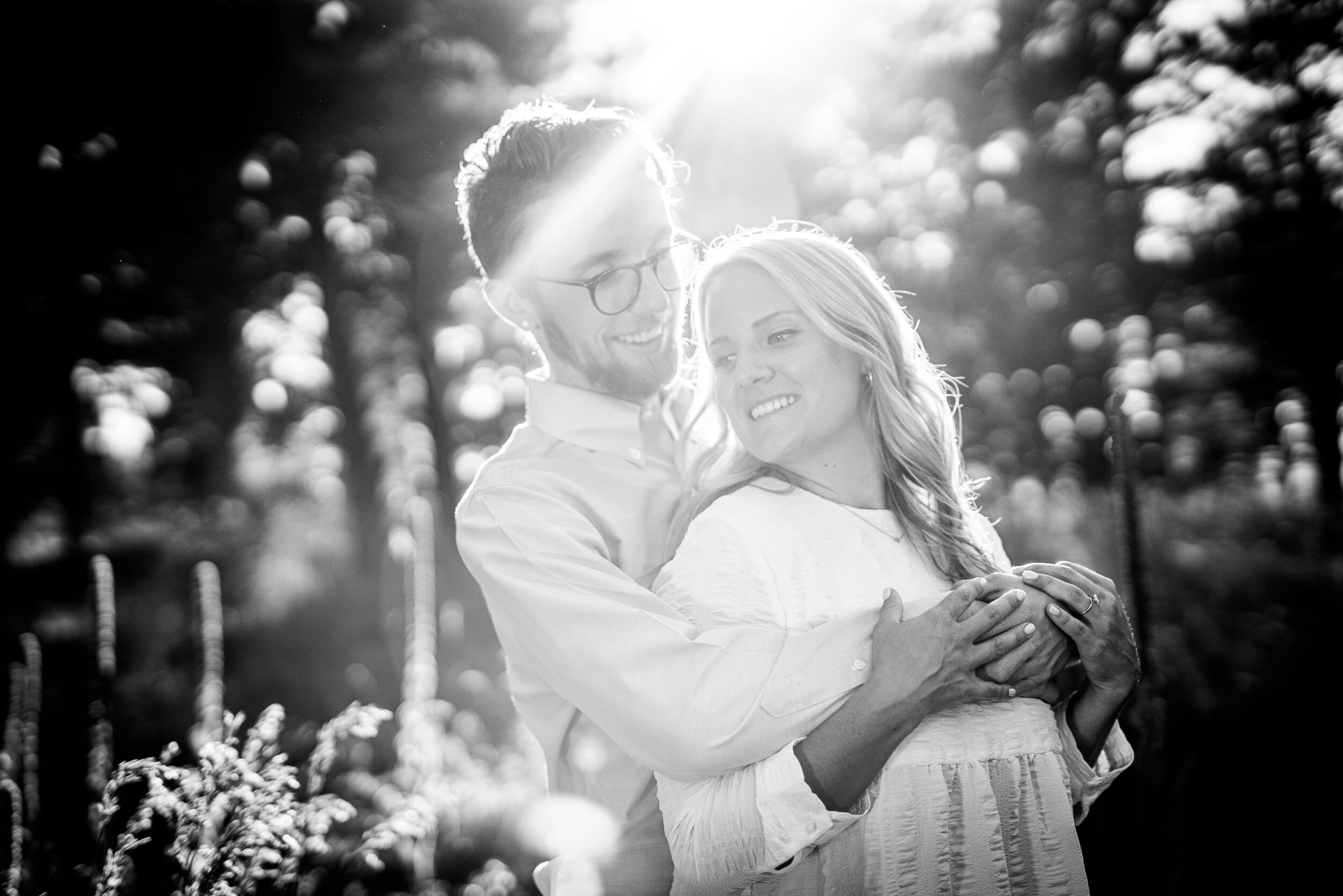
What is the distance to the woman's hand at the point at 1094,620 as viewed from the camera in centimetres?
210

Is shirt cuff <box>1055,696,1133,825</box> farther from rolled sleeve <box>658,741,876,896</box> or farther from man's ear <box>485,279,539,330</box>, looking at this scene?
man's ear <box>485,279,539,330</box>

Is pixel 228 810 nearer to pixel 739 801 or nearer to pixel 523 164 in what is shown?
pixel 739 801

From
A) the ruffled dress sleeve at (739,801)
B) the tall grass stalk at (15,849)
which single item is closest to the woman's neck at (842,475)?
the ruffled dress sleeve at (739,801)

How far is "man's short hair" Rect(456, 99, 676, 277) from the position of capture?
322 cm

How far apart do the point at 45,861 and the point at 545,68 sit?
27.2 feet

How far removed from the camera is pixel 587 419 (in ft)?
9.91

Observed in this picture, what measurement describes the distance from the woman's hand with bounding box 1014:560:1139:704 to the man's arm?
0.39 metres

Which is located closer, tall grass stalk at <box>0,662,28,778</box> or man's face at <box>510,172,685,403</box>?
man's face at <box>510,172,685,403</box>

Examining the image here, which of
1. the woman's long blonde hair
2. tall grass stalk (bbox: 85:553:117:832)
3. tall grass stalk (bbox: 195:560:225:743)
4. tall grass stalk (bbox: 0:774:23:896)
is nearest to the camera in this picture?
the woman's long blonde hair

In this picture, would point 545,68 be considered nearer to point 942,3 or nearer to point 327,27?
point 327,27

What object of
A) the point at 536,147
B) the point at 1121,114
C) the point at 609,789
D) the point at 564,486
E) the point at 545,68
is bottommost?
the point at 609,789

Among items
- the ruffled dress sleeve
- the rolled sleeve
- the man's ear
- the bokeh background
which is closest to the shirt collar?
the man's ear

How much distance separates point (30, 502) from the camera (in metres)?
11.7

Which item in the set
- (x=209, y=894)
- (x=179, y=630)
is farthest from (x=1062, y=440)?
(x=179, y=630)
